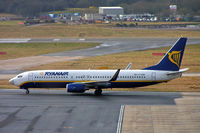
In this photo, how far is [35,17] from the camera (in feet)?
506

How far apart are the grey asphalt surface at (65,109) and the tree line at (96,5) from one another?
69015 millimetres

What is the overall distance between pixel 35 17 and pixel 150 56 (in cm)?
9457

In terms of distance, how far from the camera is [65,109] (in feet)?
111

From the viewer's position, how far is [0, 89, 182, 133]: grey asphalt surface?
28.2 metres

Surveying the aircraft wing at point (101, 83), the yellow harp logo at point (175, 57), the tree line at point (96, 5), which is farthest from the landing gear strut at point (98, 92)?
the tree line at point (96, 5)

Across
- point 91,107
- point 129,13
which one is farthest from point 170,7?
point 91,107

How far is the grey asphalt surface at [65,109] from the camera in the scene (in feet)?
92.4

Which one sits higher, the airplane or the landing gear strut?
the airplane

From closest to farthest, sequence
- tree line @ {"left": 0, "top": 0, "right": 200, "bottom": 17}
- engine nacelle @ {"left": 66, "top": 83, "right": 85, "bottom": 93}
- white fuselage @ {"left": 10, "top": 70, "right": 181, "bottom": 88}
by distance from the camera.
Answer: engine nacelle @ {"left": 66, "top": 83, "right": 85, "bottom": 93} → white fuselage @ {"left": 10, "top": 70, "right": 181, "bottom": 88} → tree line @ {"left": 0, "top": 0, "right": 200, "bottom": 17}

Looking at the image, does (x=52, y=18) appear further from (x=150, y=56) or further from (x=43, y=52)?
(x=150, y=56)

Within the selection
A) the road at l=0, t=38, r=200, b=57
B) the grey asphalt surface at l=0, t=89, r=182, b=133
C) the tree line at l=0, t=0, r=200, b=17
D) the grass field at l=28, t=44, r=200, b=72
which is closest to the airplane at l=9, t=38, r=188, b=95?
the grey asphalt surface at l=0, t=89, r=182, b=133

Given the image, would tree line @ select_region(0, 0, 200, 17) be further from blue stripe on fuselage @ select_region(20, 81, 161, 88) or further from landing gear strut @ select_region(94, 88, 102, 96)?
landing gear strut @ select_region(94, 88, 102, 96)

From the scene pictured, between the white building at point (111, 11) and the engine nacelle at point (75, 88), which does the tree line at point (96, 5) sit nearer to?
the white building at point (111, 11)

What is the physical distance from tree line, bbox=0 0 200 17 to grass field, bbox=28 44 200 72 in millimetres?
35184
